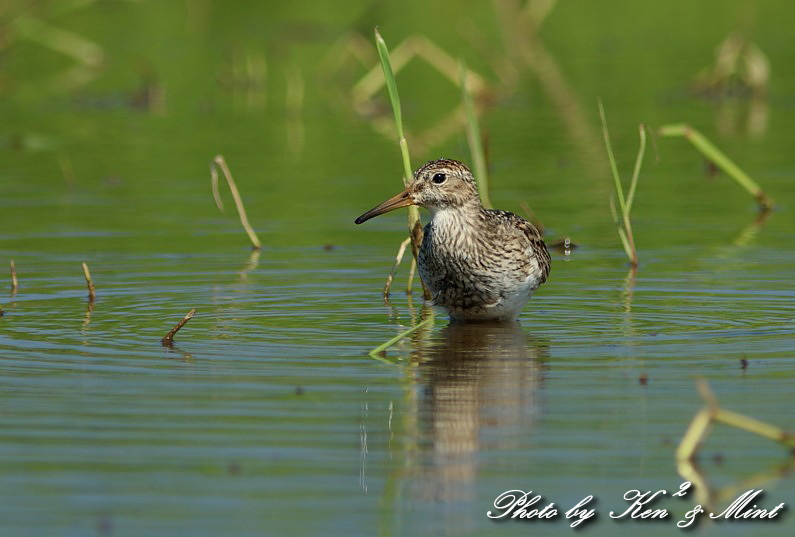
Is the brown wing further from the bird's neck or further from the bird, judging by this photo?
the bird's neck

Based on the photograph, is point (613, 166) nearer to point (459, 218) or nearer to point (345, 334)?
point (459, 218)

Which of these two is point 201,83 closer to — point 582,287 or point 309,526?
point 582,287

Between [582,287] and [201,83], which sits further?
[201,83]

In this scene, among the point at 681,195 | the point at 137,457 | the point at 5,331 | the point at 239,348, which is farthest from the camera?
the point at 681,195

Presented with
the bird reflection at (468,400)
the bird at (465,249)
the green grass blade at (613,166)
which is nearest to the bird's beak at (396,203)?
the bird at (465,249)

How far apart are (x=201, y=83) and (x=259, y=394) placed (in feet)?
59.0

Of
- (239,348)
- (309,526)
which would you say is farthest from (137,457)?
(239,348)

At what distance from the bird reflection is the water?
25mm

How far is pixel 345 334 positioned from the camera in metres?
10.2

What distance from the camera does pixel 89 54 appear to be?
82.8 feet

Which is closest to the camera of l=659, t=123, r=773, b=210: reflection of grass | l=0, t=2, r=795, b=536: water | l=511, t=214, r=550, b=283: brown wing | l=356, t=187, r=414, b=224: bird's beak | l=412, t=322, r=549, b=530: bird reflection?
l=0, t=2, r=795, b=536: water

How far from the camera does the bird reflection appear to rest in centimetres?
681

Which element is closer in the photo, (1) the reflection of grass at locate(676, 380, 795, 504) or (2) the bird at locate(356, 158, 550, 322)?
(1) the reflection of grass at locate(676, 380, 795, 504)

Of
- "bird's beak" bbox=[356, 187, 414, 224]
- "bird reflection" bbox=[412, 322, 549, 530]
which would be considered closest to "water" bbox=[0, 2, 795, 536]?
"bird reflection" bbox=[412, 322, 549, 530]
